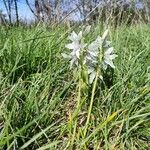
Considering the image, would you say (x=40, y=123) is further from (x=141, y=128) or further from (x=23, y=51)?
(x=23, y=51)

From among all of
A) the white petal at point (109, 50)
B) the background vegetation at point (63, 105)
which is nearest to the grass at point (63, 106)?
the background vegetation at point (63, 105)

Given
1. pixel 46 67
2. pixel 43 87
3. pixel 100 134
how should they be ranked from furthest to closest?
1. pixel 46 67
2. pixel 43 87
3. pixel 100 134

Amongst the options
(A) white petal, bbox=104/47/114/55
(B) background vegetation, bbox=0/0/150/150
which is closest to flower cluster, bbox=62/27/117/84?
(A) white petal, bbox=104/47/114/55

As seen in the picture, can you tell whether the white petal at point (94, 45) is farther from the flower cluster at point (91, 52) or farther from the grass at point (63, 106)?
the grass at point (63, 106)

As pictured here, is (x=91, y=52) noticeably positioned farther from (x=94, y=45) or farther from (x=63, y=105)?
(x=63, y=105)

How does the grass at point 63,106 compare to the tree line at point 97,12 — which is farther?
the tree line at point 97,12

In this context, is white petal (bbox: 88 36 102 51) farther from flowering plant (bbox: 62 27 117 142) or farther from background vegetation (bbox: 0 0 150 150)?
background vegetation (bbox: 0 0 150 150)

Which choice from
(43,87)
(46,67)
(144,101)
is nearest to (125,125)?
(144,101)

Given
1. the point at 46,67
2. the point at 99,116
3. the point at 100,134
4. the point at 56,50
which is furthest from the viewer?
the point at 56,50
